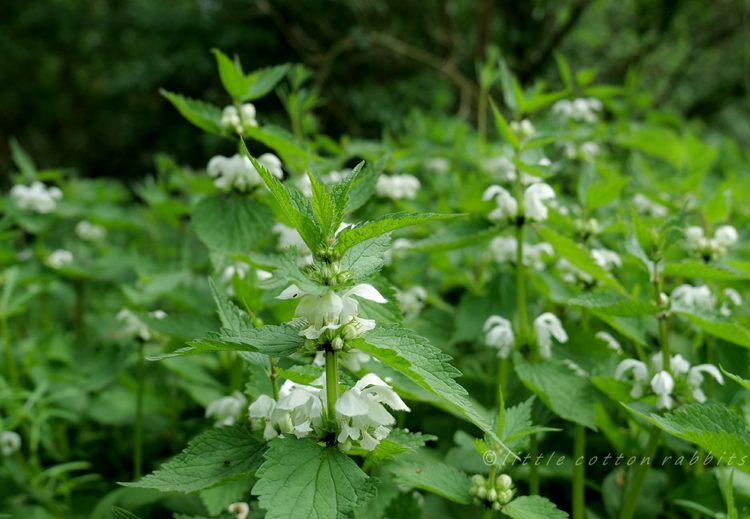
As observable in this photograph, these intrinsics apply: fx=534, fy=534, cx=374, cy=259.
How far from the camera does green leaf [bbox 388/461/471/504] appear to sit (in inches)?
41.2

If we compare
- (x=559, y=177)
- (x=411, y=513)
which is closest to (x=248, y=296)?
(x=411, y=513)

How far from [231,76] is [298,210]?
85 cm

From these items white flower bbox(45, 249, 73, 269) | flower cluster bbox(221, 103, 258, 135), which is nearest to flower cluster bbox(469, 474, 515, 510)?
flower cluster bbox(221, 103, 258, 135)

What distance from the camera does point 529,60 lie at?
6605mm

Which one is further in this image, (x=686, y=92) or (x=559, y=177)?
(x=686, y=92)

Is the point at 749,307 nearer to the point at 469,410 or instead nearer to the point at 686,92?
the point at 469,410

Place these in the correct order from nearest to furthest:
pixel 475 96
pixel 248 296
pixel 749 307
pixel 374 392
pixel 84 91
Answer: pixel 374 392 → pixel 248 296 → pixel 749 307 → pixel 475 96 → pixel 84 91

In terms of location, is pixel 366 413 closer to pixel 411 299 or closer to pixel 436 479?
pixel 436 479

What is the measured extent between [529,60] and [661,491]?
595 centimetres

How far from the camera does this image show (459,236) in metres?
1.60

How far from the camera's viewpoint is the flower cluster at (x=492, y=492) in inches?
42.3

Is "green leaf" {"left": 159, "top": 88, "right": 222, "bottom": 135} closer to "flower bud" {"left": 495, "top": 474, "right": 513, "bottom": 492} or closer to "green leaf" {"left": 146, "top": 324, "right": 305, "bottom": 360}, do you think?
"green leaf" {"left": 146, "top": 324, "right": 305, "bottom": 360}

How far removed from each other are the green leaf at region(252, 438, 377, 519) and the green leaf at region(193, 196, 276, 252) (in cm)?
78

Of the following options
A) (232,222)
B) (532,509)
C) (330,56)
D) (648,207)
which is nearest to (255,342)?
(532,509)
